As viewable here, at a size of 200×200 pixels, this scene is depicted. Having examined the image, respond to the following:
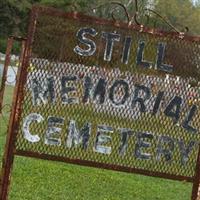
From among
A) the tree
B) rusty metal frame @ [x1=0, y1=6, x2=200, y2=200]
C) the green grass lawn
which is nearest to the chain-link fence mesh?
rusty metal frame @ [x1=0, y1=6, x2=200, y2=200]

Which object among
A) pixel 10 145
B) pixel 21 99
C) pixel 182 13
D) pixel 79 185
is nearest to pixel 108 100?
pixel 21 99

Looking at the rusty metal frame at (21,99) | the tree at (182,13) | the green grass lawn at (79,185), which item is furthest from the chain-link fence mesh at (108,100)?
the tree at (182,13)

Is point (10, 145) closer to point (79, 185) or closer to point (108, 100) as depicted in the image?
point (108, 100)

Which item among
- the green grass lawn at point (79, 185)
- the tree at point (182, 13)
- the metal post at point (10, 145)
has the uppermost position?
the tree at point (182, 13)

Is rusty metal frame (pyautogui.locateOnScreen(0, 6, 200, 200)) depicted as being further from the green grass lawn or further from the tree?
the tree

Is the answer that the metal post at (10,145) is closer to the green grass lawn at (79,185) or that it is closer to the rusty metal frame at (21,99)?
the rusty metal frame at (21,99)

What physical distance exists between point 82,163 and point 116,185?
4987mm

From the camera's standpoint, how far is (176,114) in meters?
5.66

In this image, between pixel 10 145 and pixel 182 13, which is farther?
pixel 182 13

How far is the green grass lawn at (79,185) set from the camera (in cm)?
904

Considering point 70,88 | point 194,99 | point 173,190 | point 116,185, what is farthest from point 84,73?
point 173,190

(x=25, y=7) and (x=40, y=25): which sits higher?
(x=25, y=7)

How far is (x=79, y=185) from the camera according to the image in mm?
10000

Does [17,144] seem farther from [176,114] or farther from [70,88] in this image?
[176,114]
